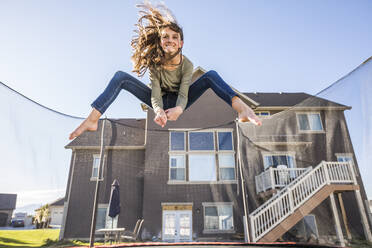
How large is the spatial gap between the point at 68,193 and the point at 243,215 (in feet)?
6.64

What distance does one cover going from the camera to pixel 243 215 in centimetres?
297

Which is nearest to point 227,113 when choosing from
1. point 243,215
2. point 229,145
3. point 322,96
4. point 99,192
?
point 229,145

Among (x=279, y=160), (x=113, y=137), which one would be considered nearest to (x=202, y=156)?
(x=279, y=160)

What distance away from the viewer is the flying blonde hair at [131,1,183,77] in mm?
1591

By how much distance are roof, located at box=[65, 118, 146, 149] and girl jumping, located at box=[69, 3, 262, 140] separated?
89cm

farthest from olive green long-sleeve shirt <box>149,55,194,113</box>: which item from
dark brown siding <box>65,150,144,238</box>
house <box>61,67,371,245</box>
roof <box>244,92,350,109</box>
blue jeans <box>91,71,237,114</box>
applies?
roof <box>244,92,350,109</box>

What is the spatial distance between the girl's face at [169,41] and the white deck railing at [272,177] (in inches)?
70.4

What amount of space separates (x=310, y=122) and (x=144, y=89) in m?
1.52

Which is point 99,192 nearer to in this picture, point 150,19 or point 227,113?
point 150,19

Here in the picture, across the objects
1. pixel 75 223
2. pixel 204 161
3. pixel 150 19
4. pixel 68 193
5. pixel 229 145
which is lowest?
pixel 75 223

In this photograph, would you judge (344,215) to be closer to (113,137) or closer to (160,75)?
(160,75)

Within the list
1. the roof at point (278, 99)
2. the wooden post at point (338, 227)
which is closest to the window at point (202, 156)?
the wooden post at point (338, 227)

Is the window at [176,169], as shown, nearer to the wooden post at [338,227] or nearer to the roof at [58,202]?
the roof at [58,202]

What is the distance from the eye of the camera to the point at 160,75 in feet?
5.55
